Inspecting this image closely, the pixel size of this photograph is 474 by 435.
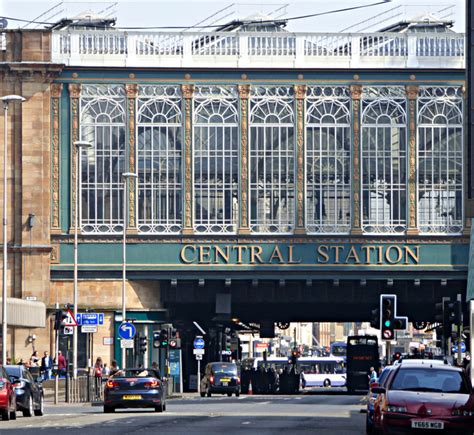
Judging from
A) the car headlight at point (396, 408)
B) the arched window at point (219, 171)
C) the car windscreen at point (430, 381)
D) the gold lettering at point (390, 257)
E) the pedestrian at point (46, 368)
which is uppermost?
the arched window at point (219, 171)

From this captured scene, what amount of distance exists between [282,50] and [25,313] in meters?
20.5

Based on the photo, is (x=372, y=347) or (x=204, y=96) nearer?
(x=204, y=96)

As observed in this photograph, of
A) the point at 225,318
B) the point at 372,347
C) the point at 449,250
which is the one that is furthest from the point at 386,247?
the point at 372,347

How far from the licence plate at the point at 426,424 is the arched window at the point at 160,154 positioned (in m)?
59.7

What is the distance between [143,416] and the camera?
1937 inches

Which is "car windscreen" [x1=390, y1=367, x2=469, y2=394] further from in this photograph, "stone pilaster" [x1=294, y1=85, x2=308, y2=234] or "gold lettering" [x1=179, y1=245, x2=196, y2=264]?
"stone pilaster" [x1=294, y1=85, x2=308, y2=234]

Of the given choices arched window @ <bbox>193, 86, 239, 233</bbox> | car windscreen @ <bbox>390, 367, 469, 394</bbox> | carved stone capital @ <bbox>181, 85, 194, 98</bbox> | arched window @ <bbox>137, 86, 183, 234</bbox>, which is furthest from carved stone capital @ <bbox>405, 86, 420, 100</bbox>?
car windscreen @ <bbox>390, 367, 469, 394</bbox>

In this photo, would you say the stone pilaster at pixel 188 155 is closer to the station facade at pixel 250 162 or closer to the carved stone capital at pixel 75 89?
the station facade at pixel 250 162

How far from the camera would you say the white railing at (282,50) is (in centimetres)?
9100

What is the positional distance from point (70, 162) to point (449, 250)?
66.8 ft

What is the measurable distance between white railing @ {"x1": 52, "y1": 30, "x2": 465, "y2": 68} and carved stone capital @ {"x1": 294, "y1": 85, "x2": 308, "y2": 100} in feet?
3.66

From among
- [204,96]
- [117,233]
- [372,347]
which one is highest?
[204,96]

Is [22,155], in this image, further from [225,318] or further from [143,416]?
[143,416]

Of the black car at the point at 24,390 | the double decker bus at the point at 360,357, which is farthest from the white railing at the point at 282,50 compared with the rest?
the black car at the point at 24,390
